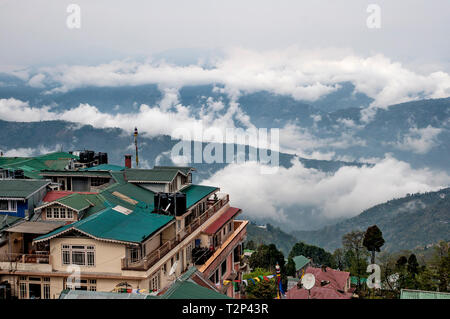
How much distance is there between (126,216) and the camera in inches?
982

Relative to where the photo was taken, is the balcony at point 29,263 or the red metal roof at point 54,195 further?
the red metal roof at point 54,195

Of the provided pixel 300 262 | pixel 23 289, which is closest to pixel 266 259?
pixel 300 262

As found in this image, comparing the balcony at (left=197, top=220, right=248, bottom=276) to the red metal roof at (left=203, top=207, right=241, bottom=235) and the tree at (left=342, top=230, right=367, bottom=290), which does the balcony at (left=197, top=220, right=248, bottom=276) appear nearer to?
the red metal roof at (left=203, top=207, right=241, bottom=235)

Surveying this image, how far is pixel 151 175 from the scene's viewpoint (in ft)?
105

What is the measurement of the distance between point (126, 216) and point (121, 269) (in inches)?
154

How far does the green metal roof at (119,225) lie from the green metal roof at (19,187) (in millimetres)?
5962

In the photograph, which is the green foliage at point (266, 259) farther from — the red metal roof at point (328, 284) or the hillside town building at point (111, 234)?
the hillside town building at point (111, 234)

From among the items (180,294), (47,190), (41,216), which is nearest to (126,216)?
(41,216)

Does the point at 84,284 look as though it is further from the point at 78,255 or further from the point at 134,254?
the point at 134,254

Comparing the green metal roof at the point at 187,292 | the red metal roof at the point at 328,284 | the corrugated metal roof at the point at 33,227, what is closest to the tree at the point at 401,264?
the red metal roof at the point at 328,284

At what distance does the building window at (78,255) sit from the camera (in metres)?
22.1

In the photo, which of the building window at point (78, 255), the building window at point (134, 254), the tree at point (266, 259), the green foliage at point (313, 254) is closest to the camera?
the building window at point (78, 255)

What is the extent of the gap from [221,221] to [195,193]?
9.80ft
